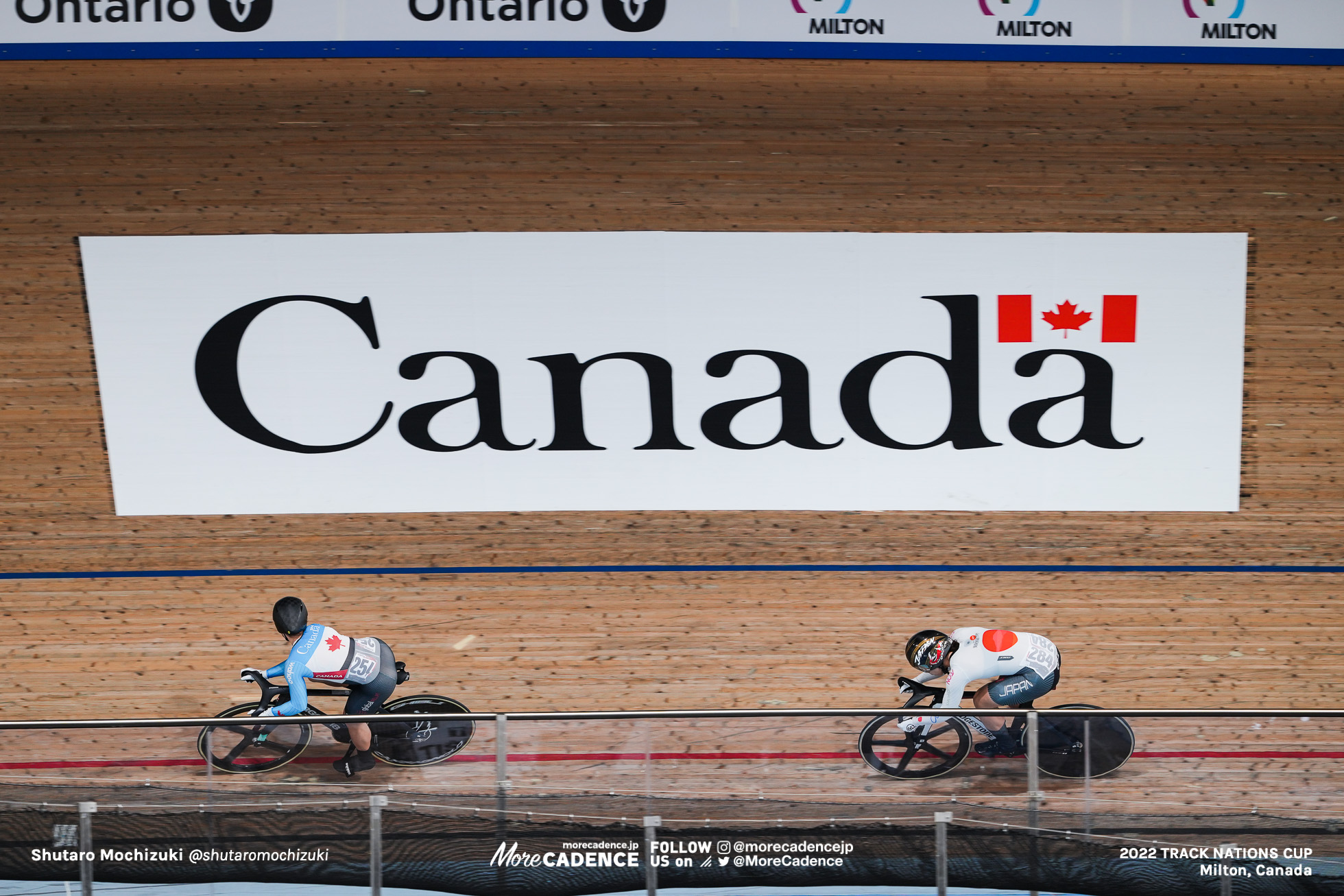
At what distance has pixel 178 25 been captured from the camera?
7.13m

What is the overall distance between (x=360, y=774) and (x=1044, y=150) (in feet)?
20.4

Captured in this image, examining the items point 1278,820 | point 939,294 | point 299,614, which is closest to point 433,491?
point 299,614

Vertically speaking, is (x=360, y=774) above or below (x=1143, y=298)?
below

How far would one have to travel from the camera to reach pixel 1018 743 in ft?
15.6

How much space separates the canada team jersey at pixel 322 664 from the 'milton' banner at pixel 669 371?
1.59 metres

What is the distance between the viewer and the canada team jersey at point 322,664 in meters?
6.17

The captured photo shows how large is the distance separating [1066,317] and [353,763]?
576 cm

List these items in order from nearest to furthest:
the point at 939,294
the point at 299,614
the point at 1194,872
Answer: the point at 1194,872 → the point at 299,614 → the point at 939,294

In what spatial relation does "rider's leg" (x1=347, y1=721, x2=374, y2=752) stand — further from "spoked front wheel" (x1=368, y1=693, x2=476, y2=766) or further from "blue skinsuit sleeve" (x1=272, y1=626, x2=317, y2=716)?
"blue skinsuit sleeve" (x1=272, y1=626, x2=317, y2=716)

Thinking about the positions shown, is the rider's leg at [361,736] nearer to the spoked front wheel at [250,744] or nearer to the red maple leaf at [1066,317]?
the spoked front wheel at [250,744]

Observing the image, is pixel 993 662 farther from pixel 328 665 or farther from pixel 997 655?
pixel 328 665

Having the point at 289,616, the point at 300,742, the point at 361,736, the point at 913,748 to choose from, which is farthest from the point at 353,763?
the point at 913,748

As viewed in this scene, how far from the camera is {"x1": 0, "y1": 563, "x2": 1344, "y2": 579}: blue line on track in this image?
7.79 metres

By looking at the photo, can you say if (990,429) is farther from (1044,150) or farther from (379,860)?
(379,860)
